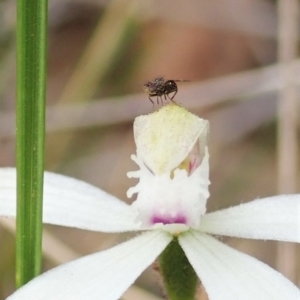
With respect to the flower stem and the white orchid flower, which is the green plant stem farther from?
the flower stem

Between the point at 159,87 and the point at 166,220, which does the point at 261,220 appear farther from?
the point at 159,87

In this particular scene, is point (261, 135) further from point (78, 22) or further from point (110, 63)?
point (78, 22)

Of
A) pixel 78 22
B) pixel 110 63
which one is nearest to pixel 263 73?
pixel 110 63

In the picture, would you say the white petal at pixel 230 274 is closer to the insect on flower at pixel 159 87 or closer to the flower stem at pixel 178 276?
the flower stem at pixel 178 276

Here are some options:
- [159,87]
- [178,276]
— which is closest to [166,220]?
[178,276]

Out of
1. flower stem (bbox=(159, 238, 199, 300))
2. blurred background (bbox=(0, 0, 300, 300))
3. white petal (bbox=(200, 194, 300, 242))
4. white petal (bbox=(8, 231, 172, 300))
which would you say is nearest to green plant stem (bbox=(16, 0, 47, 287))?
white petal (bbox=(8, 231, 172, 300))
